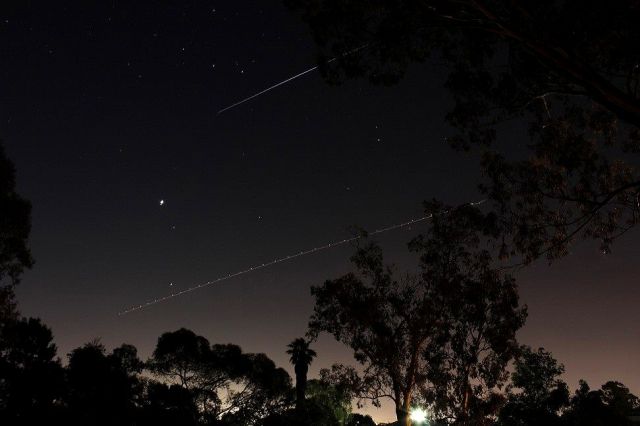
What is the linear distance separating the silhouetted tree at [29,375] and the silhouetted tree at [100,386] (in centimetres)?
144

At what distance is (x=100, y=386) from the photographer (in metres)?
29.1

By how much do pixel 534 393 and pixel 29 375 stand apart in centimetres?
→ 4532

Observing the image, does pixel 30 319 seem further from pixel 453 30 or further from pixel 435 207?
pixel 453 30

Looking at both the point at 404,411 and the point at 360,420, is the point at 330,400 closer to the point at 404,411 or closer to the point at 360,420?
the point at 360,420

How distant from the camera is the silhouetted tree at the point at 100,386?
26.8m

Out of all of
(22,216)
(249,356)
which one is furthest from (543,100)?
(249,356)

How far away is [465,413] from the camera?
21.5 metres

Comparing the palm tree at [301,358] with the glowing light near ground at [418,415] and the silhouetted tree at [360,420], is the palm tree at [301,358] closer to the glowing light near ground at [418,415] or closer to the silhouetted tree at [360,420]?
the silhouetted tree at [360,420]

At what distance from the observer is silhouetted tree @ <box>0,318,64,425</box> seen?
2205 cm

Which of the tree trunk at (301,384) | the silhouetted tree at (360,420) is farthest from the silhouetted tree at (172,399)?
the silhouetted tree at (360,420)

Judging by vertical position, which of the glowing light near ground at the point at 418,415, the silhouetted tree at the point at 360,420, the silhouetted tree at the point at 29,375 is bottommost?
the glowing light near ground at the point at 418,415

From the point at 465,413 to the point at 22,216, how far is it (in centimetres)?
1740

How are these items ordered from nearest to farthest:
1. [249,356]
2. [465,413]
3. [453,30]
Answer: [453,30] < [465,413] < [249,356]

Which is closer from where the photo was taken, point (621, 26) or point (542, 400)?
point (621, 26)
